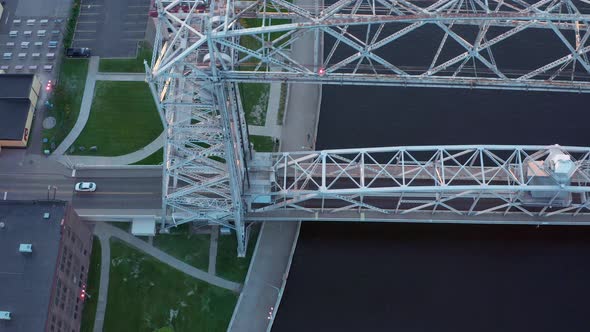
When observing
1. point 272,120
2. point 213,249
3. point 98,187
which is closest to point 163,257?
point 213,249

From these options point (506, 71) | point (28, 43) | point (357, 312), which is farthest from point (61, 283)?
point (506, 71)

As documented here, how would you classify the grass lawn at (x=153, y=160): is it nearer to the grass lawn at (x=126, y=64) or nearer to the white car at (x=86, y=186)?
the white car at (x=86, y=186)

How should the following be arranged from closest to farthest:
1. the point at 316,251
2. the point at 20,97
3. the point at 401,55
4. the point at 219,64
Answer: the point at 219,64, the point at 316,251, the point at 20,97, the point at 401,55

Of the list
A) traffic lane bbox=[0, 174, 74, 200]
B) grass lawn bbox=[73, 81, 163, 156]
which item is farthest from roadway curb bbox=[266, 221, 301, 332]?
traffic lane bbox=[0, 174, 74, 200]

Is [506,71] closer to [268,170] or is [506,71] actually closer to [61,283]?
[268,170]

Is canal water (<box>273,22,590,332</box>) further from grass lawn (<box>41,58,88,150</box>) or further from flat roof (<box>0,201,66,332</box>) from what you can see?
grass lawn (<box>41,58,88,150</box>)

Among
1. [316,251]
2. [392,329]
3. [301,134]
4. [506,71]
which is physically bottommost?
[392,329]

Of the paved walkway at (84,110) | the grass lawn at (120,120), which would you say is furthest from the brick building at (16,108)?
the grass lawn at (120,120)

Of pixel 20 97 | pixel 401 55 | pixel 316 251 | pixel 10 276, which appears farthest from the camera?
pixel 401 55
